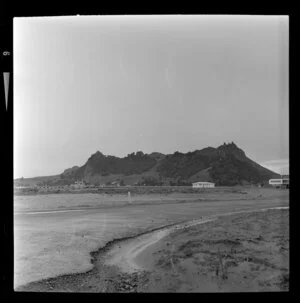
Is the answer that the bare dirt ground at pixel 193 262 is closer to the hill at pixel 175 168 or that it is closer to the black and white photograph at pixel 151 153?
the black and white photograph at pixel 151 153

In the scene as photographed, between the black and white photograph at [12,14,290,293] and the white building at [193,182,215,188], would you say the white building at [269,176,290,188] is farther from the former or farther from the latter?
the white building at [193,182,215,188]

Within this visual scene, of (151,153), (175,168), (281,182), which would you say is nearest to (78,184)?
(151,153)

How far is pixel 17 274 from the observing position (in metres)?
2.02

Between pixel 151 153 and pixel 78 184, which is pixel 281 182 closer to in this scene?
pixel 151 153

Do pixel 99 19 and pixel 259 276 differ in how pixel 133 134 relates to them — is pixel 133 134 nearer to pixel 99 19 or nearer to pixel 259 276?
pixel 99 19

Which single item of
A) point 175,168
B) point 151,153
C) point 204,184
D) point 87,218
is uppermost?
point 151,153

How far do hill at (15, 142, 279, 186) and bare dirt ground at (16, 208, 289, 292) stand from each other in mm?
339

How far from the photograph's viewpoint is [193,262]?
201cm

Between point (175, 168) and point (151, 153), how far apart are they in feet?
0.66

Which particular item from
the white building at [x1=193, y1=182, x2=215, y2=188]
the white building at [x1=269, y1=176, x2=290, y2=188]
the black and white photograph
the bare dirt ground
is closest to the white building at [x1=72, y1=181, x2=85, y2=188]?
the black and white photograph

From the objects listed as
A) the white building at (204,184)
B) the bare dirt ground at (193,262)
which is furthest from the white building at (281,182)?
the white building at (204,184)

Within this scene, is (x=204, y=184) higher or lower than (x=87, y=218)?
higher
